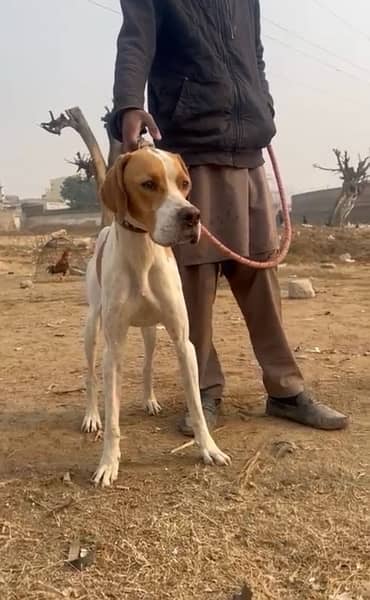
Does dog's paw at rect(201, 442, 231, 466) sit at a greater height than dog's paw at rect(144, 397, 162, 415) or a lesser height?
greater

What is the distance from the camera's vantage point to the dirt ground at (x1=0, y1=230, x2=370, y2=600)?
2201 millimetres

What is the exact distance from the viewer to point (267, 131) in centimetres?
366

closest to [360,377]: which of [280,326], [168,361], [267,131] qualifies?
[280,326]

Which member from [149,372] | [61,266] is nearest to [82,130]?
[61,266]

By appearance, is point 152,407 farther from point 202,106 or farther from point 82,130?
point 82,130

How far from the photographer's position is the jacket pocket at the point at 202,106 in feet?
11.2

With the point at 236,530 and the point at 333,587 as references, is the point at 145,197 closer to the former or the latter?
the point at 236,530

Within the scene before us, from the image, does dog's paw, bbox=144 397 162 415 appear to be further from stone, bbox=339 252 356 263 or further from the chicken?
stone, bbox=339 252 356 263

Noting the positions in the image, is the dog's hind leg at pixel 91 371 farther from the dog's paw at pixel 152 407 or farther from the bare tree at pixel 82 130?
the bare tree at pixel 82 130

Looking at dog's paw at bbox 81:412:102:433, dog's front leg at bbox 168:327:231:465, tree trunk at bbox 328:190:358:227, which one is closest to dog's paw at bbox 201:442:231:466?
dog's front leg at bbox 168:327:231:465

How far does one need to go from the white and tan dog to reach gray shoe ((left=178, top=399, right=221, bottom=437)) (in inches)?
14.5

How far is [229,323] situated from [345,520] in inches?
170

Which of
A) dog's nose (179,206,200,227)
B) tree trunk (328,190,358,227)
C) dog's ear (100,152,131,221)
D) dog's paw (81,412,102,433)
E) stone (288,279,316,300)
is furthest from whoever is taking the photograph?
tree trunk (328,190,358,227)

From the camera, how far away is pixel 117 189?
115 inches
